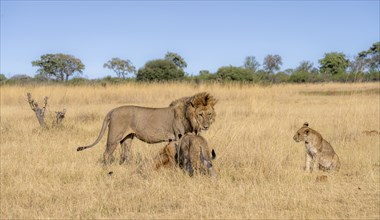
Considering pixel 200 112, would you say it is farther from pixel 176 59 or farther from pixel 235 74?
pixel 176 59

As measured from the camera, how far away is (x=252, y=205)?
232 inches

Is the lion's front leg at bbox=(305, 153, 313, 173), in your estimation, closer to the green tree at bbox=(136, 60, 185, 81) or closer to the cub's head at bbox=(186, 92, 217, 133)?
the cub's head at bbox=(186, 92, 217, 133)

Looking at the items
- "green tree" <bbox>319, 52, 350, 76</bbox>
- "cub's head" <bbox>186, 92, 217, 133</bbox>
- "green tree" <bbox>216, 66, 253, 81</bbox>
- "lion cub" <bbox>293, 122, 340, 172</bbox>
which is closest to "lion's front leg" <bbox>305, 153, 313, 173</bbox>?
"lion cub" <bbox>293, 122, 340, 172</bbox>

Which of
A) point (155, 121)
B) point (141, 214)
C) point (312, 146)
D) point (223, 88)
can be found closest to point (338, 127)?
point (312, 146)

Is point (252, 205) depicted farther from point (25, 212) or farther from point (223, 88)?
point (223, 88)

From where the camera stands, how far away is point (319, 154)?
799cm

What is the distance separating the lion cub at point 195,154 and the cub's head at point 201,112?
49cm

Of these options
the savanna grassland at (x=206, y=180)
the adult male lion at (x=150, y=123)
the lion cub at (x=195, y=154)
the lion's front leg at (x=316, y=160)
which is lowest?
the savanna grassland at (x=206, y=180)

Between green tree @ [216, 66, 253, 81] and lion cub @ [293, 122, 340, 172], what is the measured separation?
1152 inches

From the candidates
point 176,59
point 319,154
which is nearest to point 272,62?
point 176,59

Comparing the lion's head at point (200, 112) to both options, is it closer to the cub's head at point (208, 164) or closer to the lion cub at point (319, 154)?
the cub's head at point (208, 164)

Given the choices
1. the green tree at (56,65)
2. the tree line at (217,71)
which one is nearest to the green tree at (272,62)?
the tree line at (217,71)

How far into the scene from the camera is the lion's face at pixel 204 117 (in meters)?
7.76

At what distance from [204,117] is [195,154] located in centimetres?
77
